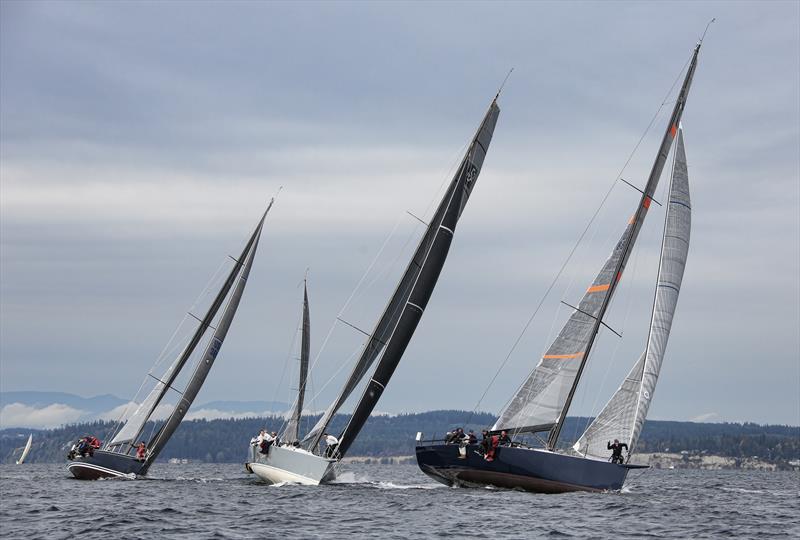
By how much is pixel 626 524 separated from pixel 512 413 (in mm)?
11297

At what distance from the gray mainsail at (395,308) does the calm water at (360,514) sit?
8.77ft

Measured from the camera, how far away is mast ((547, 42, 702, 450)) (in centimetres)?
3997

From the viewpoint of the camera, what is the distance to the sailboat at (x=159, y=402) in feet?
151

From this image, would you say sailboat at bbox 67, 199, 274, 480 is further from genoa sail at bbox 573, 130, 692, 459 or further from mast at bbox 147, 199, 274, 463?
genoa sail at bbox 573, 130, 692, 459

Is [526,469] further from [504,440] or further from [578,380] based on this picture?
[578,380]

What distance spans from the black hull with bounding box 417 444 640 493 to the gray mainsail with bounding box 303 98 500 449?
360cm

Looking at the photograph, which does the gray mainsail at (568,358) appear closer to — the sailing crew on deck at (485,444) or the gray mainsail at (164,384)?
the sailing crew on deck at (485,444)

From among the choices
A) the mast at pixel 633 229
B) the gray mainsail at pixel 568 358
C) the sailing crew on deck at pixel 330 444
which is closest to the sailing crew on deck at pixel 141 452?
the sailing crew on deck at pixel 330 444

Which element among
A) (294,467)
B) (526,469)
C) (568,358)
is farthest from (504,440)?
(294,467)

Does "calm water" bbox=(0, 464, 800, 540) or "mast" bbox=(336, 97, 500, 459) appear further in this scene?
"mast" bbox=(336, 97, 500, 459)

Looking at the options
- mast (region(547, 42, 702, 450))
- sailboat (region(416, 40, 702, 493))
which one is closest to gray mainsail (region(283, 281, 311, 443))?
sailboat (region(416, 40, 702, 493))

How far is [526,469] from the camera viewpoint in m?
37.3

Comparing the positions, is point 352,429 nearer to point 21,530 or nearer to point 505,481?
point 505,481

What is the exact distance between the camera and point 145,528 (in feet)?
86.1
